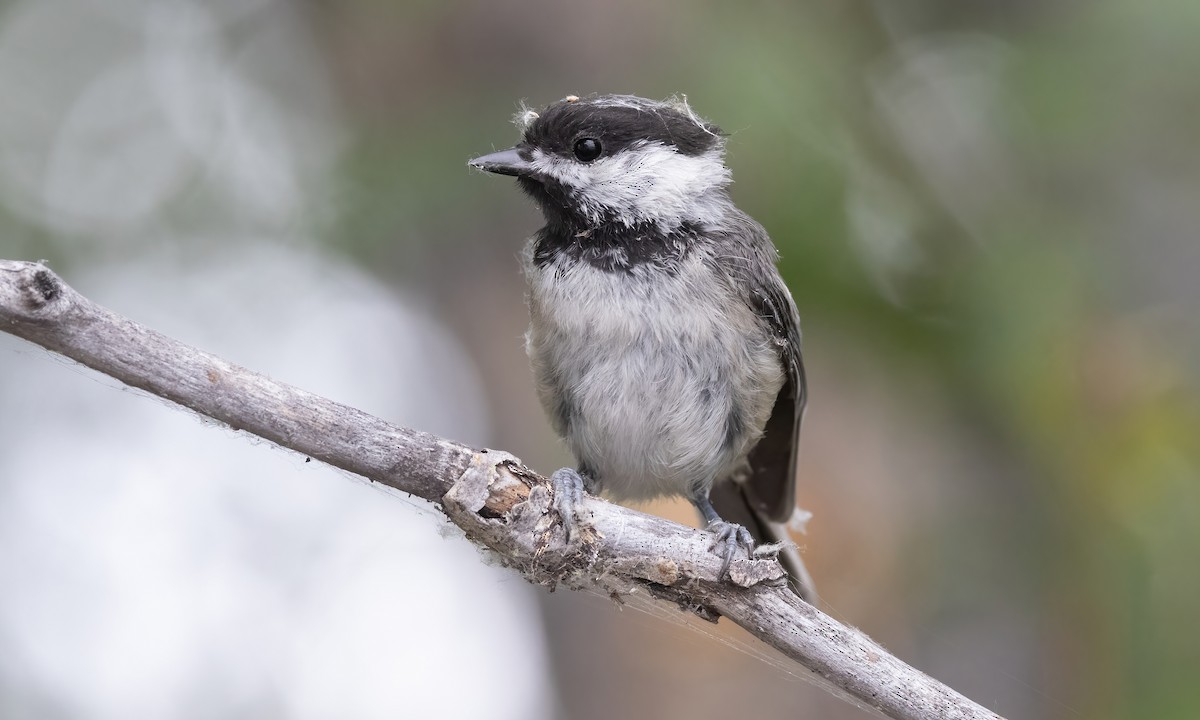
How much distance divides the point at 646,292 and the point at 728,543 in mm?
607

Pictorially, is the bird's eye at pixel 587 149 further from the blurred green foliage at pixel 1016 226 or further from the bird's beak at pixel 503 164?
the blurred green foliage at pixel 1016 226

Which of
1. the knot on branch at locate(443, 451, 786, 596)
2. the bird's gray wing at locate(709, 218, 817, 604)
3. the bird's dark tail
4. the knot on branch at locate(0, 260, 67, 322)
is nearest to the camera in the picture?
the knot on branch at locate(0, 260, 67, 322)

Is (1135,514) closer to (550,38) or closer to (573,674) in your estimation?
(573,674)

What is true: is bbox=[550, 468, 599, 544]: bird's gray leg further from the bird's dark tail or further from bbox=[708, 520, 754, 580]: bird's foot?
the bird's dark tail

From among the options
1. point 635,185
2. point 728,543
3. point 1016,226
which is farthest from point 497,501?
point 1016,226

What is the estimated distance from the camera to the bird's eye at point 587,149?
2.27m

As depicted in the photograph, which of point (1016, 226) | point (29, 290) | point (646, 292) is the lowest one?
point (29, 290)

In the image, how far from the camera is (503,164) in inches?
89.0

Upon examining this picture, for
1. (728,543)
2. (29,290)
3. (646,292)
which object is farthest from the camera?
(646,292)

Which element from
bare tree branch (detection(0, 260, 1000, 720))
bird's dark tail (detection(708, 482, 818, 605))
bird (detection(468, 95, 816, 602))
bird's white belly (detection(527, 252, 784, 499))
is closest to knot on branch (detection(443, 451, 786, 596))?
bare tree branch (detection(0, 260, 1000, 720))

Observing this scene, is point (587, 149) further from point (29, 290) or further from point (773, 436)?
point (29, 290)

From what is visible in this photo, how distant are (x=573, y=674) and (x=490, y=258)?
137 centimetres

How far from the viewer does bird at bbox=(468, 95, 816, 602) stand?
2.19 m

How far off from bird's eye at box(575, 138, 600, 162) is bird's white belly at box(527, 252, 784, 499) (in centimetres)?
26
